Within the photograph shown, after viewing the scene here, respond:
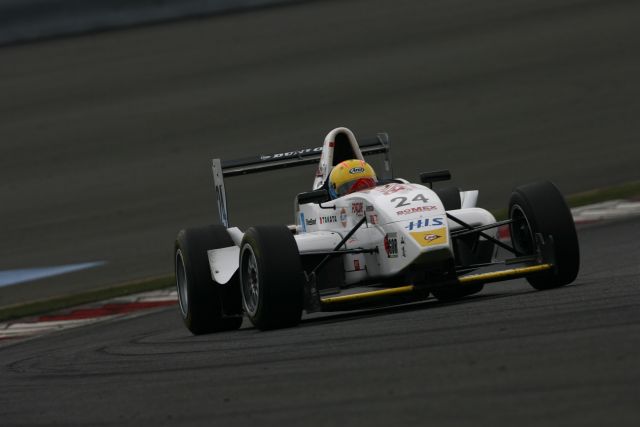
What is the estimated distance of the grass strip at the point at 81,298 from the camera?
13828mm

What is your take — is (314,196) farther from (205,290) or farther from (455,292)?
(455,292)

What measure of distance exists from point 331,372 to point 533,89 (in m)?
15.3

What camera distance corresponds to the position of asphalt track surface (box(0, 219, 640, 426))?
4789 millimetres

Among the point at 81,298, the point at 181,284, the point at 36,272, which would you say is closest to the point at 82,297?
the point at 81,298

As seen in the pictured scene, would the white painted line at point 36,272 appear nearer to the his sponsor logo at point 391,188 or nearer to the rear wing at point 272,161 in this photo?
the rear wing at point 272,161

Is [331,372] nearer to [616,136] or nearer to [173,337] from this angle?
[173,337]

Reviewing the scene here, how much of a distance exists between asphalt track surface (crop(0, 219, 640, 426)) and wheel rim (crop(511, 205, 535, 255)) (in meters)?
0.34

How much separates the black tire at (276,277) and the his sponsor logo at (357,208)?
2.46 ft

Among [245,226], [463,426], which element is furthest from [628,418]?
[245,226]

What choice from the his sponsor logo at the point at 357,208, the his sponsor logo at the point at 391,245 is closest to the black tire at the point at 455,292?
the his sponsor logo at the point at 357,208

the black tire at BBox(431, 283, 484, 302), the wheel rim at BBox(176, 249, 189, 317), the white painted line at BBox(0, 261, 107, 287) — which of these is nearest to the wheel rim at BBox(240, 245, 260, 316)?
the wheel rim at BBox(176, 249, 189, 317)

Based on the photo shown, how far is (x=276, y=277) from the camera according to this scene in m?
8.55

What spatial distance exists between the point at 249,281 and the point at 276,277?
87 centimetres

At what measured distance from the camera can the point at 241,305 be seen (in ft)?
33.5
